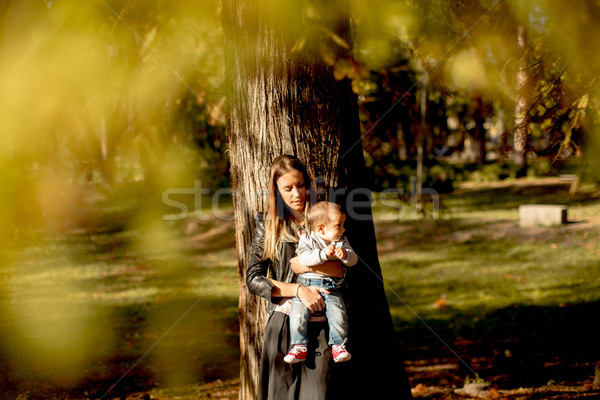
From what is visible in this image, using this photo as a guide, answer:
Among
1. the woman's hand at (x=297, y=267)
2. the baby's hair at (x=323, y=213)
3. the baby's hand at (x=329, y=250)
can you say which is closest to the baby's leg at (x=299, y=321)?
the woman's hand at (x=297, y=267)

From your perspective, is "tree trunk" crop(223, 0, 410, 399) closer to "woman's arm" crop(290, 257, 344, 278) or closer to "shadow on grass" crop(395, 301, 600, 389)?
"woman's arm" crop(290, 257, 344, 278)

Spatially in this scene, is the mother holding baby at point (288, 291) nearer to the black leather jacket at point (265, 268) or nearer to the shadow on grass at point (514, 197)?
the black leather jacket at point (265, 268)

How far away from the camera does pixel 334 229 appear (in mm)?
2592

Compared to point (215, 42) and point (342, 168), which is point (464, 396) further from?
point (215, 42)

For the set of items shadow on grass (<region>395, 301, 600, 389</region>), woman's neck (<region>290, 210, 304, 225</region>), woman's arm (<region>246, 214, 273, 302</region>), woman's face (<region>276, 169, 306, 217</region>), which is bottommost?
shadow on grass (<region>395, 301, 600, 389</region>)

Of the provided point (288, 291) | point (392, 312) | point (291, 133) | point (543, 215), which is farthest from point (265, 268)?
point (543, 215)

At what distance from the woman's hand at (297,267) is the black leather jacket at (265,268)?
0.30 feet

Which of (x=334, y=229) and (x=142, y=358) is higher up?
(x=334, y=229)

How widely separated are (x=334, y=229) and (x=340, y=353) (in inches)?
26.2

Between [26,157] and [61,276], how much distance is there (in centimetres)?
914

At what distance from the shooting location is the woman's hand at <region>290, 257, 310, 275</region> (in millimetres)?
2758

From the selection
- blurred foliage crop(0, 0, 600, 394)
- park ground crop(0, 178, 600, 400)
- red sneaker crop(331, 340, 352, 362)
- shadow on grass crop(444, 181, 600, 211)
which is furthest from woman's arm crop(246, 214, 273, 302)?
shadow on grass crop(444, 181, 600, 211)

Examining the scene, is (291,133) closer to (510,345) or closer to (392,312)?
(510,345)

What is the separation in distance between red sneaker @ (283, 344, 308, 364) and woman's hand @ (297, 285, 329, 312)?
0.22 m
